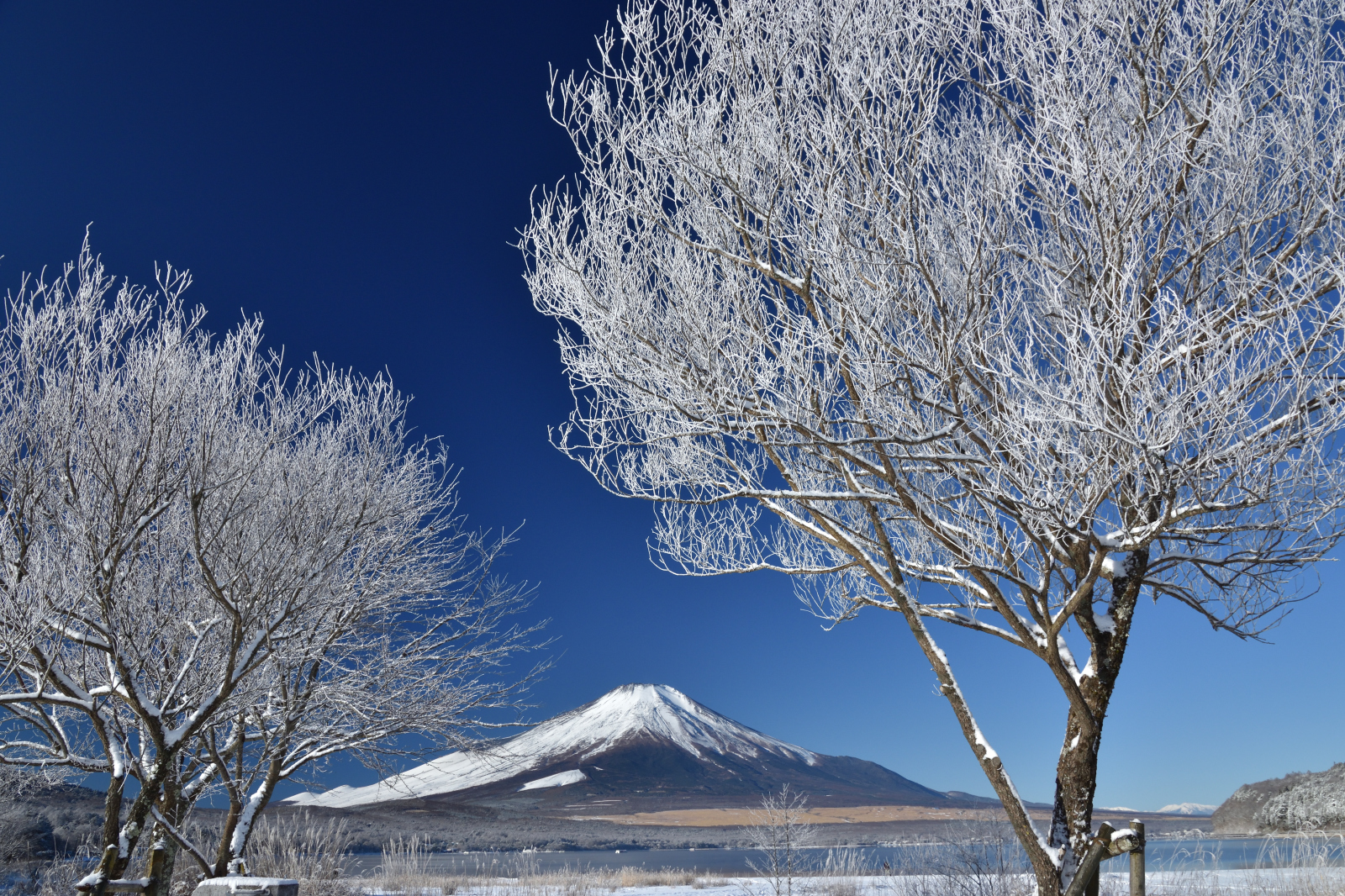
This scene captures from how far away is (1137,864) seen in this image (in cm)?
426

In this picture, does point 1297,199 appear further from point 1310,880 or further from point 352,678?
point 352,678

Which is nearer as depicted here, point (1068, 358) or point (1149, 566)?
point (1068, 358)

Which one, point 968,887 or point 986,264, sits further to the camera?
point 968,887

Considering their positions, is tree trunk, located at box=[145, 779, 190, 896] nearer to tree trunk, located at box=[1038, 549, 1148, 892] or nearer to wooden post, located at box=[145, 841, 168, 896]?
wooden post, located at box=[145, 841, 168, 896]

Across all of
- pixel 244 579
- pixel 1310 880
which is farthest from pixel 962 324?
pixel 1310 880

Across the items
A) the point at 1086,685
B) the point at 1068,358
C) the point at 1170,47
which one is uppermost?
the point at 1170,47

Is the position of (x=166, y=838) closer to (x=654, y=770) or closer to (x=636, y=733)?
(x=654, y=770)

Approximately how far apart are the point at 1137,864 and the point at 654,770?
138 metres

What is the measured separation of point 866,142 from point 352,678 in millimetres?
8486

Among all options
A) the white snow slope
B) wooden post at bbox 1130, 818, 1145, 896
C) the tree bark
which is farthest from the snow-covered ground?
the white snow slope

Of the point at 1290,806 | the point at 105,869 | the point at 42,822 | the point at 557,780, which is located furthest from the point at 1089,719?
the point at 557,780

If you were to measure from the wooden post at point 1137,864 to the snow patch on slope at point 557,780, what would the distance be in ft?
418

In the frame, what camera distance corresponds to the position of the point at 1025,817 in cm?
439

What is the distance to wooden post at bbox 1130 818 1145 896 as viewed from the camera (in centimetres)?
425
